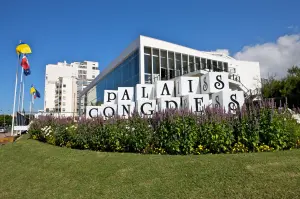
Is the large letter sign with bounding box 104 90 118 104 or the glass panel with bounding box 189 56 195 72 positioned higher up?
the glass panel with bounding box 189 56 195 72

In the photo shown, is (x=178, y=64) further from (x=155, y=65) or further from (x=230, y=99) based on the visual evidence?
(x=230, y=99)

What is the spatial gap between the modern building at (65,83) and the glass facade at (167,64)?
6587 centimetres

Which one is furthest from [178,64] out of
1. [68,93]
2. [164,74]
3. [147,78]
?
[68,93]

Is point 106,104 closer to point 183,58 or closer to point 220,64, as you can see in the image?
point 183,58

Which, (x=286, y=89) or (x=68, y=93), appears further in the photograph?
(x=68, y=93)

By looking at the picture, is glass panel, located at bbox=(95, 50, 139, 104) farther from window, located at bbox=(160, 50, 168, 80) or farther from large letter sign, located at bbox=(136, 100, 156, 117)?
large letter sign, located at bbox=(136, 100, 156, 117)

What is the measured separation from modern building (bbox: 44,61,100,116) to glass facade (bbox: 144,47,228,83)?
2593 inches

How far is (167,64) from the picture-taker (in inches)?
991

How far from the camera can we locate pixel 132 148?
782 centimetres

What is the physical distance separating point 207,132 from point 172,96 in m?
4.95

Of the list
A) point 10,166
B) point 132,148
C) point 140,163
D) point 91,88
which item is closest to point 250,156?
point 140,163

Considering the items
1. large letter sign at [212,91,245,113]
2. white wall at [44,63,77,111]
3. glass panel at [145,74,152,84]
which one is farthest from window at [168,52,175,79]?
white wall at [44,63,77,111]

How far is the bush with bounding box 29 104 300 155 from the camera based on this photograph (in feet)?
22.3

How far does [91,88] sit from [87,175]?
44.0 meters
